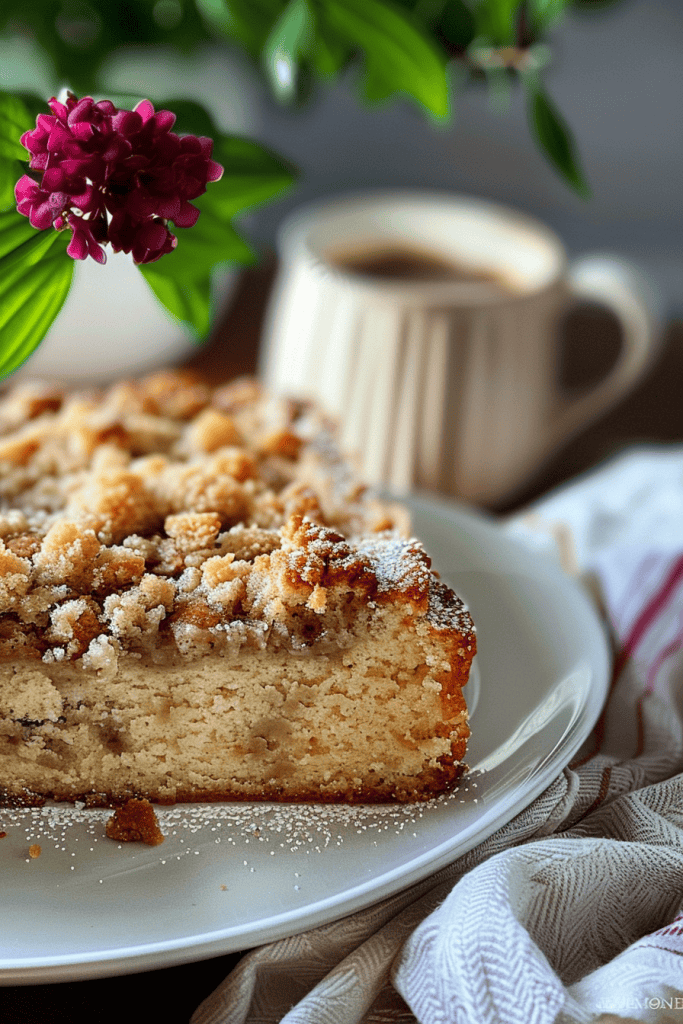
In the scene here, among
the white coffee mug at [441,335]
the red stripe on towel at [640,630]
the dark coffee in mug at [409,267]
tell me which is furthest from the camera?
the dark coffee in mug at [409,267]

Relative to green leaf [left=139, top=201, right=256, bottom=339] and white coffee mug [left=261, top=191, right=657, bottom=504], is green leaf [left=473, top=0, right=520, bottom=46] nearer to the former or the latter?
white coffee mug [left=261, top=191, right=657, bottom=504]

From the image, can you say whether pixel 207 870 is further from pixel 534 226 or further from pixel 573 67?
pixel 573 67

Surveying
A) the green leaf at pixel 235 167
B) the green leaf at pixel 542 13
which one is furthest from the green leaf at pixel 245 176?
the green leaf at pixel 542 13

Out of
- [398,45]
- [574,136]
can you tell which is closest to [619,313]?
[398,45]

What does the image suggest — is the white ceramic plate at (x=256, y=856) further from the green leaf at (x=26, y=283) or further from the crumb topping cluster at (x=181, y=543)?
the green leaf at (x=26, y=283)

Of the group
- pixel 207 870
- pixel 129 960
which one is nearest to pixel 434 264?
pixel 207 870

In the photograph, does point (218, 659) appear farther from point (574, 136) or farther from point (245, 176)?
point (574, 136)
